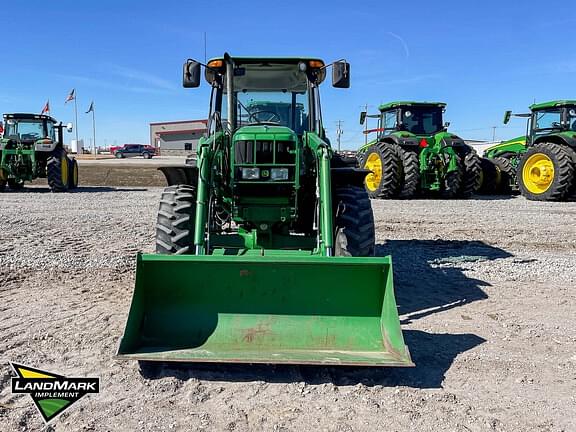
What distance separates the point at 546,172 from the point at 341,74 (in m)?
11.0

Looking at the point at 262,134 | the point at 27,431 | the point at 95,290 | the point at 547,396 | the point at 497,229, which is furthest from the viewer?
the point at 497,229

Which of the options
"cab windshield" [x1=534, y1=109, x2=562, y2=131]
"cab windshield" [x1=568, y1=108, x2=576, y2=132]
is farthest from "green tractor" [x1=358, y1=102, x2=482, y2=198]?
"cab windshield" [x1=568, y1=108, x2=576, y2=132]

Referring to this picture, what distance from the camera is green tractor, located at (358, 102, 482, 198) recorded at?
14055 mm

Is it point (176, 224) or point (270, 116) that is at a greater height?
point (270, 116)

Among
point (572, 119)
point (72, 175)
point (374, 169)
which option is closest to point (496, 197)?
point (572, 119)

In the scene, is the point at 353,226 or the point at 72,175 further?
the point at 72,175

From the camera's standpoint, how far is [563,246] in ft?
25.4

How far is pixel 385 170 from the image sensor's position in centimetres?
1417

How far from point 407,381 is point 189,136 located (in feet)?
279

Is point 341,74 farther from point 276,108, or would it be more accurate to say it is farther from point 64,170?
point 64,170

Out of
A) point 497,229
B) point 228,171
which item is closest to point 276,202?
point 228,171

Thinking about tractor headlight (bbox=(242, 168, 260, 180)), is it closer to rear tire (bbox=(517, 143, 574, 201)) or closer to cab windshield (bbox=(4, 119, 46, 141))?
rear tire (bbox=(517, 143, 574, 201))

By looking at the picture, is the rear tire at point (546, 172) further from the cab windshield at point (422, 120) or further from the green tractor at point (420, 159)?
the cab windshield at point (422, 120)

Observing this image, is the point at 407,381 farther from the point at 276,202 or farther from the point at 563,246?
the point at 563,246
